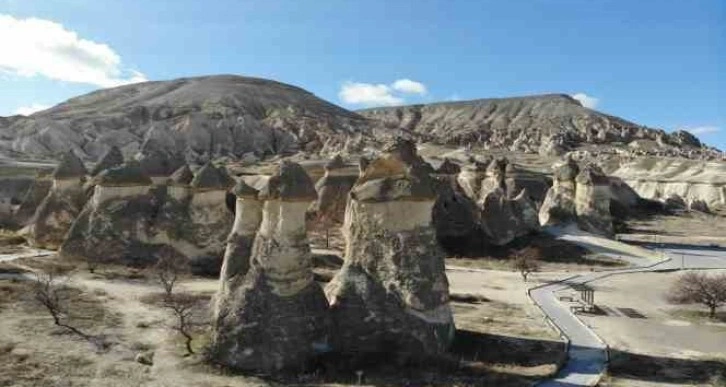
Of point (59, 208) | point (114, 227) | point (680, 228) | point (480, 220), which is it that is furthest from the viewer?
point (680, 228)

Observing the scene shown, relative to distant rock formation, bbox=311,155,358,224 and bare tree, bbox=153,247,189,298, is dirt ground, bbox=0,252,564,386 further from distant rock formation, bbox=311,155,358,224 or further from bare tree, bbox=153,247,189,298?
distant rock formation, bbox=311,155,358,224

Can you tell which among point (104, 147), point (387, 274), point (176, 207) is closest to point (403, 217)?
point (387, 274)

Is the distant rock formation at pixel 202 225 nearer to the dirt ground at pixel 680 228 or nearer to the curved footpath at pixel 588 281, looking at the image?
the curved footpath at pixel 588 281

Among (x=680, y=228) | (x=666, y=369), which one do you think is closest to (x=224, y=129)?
(x=680, y=228)

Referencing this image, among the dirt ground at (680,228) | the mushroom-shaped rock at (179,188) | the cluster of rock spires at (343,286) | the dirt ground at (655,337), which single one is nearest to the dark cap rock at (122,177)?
the mushroom-shaped rock at (179,188)

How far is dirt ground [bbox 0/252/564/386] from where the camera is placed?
17688 millimetres

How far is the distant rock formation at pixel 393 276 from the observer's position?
757 inches

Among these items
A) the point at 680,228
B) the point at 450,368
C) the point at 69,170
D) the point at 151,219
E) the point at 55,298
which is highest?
the point at 69,170

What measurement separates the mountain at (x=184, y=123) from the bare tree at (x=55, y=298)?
6617 centimetres

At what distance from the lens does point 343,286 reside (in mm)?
19812

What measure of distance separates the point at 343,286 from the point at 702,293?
669 inches

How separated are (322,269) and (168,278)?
8226 millimetres

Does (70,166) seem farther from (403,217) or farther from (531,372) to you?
(531,372)

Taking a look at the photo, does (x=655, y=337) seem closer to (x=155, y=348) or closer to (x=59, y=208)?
(x=155, y=348)
